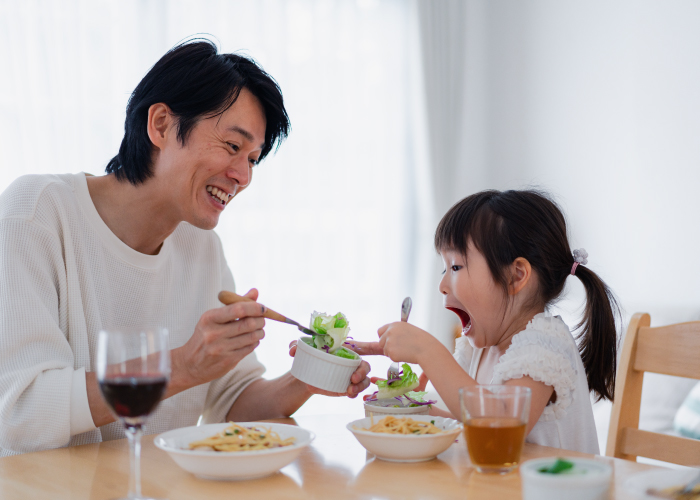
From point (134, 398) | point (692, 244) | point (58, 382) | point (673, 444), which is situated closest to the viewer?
point (134, 398)

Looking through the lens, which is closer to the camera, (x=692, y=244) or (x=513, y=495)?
(x=513, y=495)

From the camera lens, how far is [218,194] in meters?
1.62

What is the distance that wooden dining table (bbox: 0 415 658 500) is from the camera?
0.87m

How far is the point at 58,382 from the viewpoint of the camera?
1153 millimetres

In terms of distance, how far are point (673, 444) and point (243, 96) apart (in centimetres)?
125

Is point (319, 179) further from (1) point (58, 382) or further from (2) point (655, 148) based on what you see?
(1) point (58, 382)

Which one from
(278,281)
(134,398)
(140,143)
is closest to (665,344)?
(134,398)

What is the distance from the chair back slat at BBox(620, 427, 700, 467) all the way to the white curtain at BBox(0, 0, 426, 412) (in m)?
2.20

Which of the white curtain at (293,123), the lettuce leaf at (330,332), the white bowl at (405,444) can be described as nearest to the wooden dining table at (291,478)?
the white bowl at (405,444)

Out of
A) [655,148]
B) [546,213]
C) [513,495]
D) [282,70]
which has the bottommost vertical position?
[513,495]

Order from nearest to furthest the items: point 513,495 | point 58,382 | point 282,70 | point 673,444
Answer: point 513,495, point 58,382, point 673,444, point 282,70

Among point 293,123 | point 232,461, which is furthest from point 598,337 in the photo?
point 293,123

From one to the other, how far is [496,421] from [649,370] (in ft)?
2.04

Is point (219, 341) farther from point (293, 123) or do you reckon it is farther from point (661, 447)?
point (293, 123)
